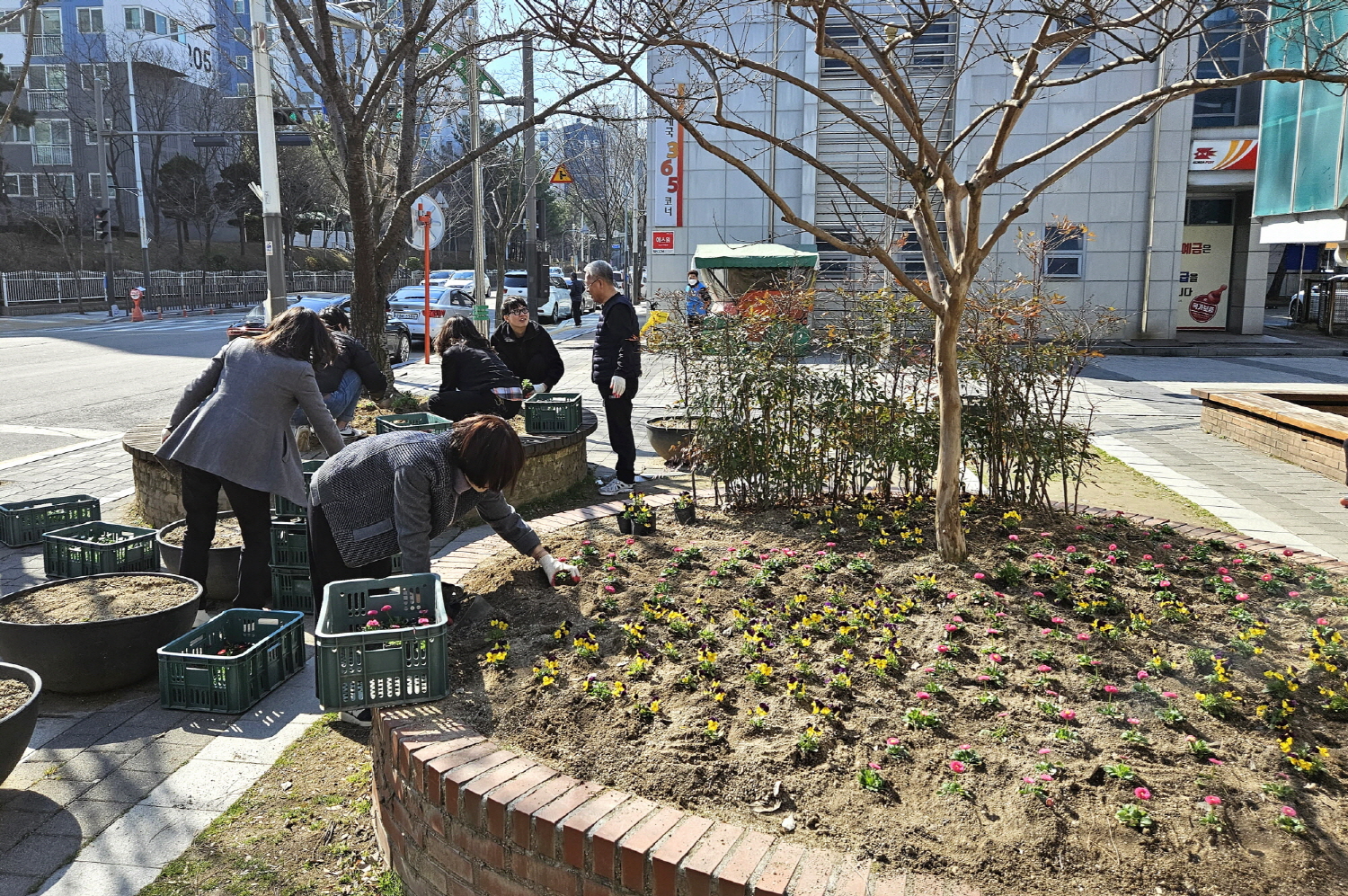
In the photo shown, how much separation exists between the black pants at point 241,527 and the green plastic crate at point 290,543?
12cm

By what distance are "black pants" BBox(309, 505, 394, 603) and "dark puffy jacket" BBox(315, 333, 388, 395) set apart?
8.30 ft

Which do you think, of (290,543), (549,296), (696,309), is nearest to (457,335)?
(696,309)

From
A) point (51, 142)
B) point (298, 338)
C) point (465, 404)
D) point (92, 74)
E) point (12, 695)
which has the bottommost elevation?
point (12, 695)

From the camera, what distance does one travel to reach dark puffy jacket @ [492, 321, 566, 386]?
9.00 meters

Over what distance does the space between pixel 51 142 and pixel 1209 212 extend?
51.9 meters

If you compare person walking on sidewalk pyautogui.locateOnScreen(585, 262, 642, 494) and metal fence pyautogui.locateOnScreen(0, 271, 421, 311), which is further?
metal fence pyautogui.locateOnScreen(0, 271, 421, 311)

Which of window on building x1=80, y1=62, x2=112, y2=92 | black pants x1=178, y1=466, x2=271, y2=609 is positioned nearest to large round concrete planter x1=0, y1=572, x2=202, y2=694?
black pants x1=178, y1=466, x2=271, y2=609

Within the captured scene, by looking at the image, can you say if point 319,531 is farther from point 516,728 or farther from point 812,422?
point 812,422

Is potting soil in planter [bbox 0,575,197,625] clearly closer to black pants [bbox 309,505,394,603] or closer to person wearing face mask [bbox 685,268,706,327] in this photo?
black pants [bbox 309,505,394,603]

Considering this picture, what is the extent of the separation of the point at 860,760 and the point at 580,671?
3.51 ft

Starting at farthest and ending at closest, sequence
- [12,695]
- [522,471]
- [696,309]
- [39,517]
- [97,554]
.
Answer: [696,309] → [522,471] → [39,517] → [97,554] → [12,695]

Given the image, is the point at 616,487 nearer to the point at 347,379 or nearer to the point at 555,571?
the point at 347,379

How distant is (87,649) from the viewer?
14.4 ft

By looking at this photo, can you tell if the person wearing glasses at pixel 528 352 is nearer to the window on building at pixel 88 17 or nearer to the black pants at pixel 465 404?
the black pants at pixel 465 404
